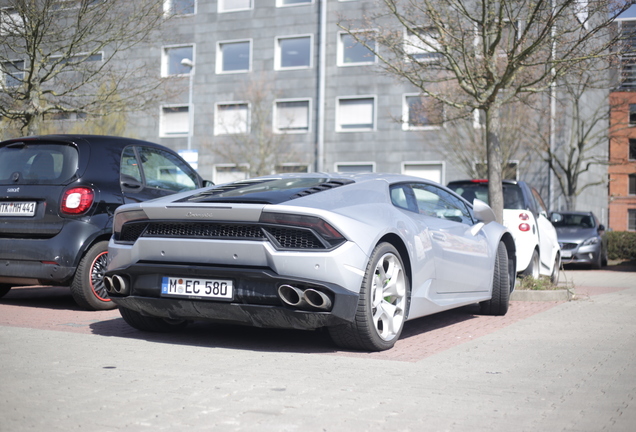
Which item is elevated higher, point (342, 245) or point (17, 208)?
point (17, 208)

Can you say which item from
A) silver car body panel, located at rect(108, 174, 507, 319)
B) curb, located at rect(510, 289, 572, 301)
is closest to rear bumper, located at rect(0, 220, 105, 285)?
silver car body panel, located at rect(108, 174, 507, 319)

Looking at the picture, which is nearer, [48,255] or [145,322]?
[145,322]

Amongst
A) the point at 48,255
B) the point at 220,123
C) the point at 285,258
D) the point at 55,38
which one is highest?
the point at 220,123

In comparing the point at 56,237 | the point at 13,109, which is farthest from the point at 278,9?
the point at 56,237

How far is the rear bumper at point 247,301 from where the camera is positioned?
530 cm

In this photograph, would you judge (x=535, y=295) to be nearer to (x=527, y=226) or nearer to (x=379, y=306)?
(x=527, y=226)

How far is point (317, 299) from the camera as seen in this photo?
527 centimetres

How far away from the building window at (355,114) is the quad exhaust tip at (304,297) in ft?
102

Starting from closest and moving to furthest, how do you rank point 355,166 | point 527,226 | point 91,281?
point 91,281 < point 527,226 < point 355,166

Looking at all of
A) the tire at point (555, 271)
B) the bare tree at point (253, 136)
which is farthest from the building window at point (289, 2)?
the tire at point (555, 271)

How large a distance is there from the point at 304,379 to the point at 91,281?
147 inches

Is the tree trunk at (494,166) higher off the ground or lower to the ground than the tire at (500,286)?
higher

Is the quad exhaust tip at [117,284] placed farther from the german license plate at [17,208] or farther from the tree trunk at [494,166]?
the tree trunk at [494,166]

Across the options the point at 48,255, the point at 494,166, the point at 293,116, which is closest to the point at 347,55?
the point at 293,116
